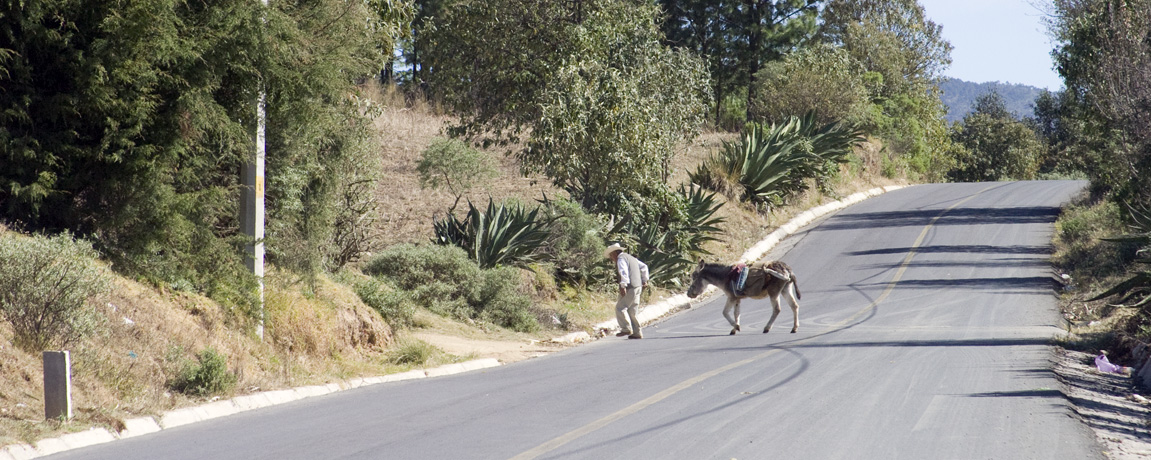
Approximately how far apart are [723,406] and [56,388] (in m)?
5.81

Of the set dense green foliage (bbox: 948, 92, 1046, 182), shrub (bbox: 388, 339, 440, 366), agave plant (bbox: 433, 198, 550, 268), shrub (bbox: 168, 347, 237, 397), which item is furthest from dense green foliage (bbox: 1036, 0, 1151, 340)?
dense green foliage (bbox: 948, 92, 1046, 182)

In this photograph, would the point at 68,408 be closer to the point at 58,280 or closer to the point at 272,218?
the point at 58,280

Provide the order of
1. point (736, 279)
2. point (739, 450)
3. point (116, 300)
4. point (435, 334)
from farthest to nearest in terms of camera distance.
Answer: point (736, 279) → point (435, 334) → point (116, 300) → point (739, 450)

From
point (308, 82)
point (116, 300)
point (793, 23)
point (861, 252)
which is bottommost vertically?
point (861, 252)

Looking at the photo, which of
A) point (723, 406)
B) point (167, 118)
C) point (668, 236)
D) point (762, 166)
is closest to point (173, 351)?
point (167, 118)

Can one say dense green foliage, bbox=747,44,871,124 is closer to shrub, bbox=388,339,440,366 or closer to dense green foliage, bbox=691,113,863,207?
dense green foliage, bbox=691,113,863,207

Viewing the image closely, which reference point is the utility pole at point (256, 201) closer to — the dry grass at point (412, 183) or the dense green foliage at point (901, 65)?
the dry grass at point (412, 183)

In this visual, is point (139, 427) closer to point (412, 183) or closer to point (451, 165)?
point (451, 165)

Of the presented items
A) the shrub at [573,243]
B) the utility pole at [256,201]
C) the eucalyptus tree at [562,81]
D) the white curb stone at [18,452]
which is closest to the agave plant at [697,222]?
the eucalyptus tree at [562,81]

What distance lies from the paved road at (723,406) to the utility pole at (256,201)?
7.64ft

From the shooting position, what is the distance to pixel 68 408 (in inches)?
313

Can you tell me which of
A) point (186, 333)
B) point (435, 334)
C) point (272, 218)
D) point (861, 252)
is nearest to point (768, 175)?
point (861, 252)

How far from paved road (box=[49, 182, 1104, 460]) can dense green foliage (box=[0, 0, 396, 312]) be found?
2621 millimetres

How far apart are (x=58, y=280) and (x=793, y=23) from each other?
56354 mm
